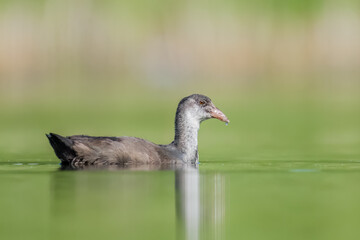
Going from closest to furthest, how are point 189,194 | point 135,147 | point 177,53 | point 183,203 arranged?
point 183,203 < point 189,194 < point 135,147 < point 177,53

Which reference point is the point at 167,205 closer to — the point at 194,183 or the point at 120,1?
the point at 194,183

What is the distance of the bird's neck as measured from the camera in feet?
57.0

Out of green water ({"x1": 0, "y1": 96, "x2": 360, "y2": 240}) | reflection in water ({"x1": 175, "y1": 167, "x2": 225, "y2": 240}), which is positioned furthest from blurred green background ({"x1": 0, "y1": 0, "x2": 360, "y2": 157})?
reflection in water ({"x1": 175, "y1": 167, "x2": 225, "y2": 240})

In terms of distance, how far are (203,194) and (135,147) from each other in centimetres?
301

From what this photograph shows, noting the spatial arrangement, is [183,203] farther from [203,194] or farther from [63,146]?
[63,146]

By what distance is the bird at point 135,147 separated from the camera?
15.6 metres

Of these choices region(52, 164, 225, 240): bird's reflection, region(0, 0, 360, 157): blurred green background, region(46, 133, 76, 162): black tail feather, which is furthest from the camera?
region(0, 0, 360, 157): blurred green background

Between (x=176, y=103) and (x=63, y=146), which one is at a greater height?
(x=176, y=103)

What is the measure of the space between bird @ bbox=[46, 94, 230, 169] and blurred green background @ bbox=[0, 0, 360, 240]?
1.39 ft

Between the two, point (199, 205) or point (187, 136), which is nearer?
point (199, 205)

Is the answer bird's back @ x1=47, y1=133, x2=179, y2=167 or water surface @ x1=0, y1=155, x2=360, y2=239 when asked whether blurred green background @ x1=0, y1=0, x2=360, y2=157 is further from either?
water surface @ x1=0, y1=155, x2=360, y2=239

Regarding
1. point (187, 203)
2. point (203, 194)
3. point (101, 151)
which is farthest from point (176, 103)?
point (187, 203)

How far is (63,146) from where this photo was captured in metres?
15.5

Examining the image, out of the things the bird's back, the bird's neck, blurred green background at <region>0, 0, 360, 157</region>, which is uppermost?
blurred green background at <region>0, 0, 360, 157</region>
